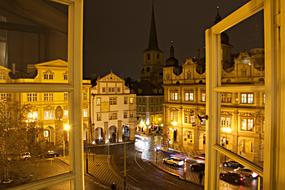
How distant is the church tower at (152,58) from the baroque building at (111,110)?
43.2 ft

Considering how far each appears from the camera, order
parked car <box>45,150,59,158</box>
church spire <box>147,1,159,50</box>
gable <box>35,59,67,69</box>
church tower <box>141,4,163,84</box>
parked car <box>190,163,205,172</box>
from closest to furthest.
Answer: gable <box>35,59,67,69</box> < parked car <box>45,150,59,158</box> < parked car <box>190,163,205,172</box> < church tower <box>141,4,163,84</box> < church spire <box>147,1,159,50</box>

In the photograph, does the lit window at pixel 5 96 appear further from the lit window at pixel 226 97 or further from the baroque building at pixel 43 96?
the lit window at pixel 226 97

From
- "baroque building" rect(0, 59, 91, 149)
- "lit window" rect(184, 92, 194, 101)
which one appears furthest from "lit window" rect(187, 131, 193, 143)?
"baroque building" rect(0, 59, 91, 149)

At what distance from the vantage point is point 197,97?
13141mm

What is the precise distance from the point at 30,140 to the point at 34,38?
48 cm

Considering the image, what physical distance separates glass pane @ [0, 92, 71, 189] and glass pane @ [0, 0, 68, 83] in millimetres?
106

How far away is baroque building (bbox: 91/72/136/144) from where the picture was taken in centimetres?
1395

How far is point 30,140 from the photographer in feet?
3.82

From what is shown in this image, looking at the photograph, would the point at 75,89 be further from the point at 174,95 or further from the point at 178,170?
the point at 174,95

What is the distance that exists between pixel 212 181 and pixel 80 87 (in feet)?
2.94

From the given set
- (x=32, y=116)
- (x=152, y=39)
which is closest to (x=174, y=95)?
(x=32, y=116)

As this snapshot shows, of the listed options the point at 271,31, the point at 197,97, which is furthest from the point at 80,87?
the point at 197,97

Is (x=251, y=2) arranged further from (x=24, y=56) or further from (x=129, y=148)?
(x=129, y=148)

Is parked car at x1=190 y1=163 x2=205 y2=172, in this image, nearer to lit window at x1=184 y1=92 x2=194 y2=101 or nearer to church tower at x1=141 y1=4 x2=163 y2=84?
lit window at x1=184 y1=92 x2=194 y2=101
